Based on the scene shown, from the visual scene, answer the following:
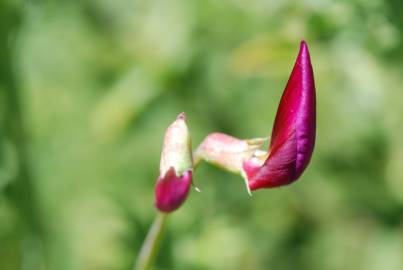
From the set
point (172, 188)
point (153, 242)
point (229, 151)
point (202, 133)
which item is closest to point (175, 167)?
point (172, 188)

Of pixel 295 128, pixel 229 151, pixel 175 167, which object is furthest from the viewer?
pixel 229 151

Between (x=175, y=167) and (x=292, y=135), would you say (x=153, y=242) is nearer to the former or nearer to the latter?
(x=175, y=167)

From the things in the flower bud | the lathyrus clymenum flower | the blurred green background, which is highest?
the blurred green background

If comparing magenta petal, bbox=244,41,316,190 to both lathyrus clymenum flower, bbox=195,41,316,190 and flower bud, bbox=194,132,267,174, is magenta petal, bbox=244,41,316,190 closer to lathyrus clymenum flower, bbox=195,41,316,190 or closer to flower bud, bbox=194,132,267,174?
lathyrus clymenum flower, bbox=195,41,316,190

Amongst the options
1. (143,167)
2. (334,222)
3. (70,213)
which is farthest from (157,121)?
(334,222)

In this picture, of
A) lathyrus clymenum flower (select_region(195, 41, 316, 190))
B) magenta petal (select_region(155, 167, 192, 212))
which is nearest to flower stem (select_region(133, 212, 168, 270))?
magenta petal (select_region(155, 167, 192, 212))

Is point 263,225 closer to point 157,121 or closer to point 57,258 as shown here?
point 157,121
